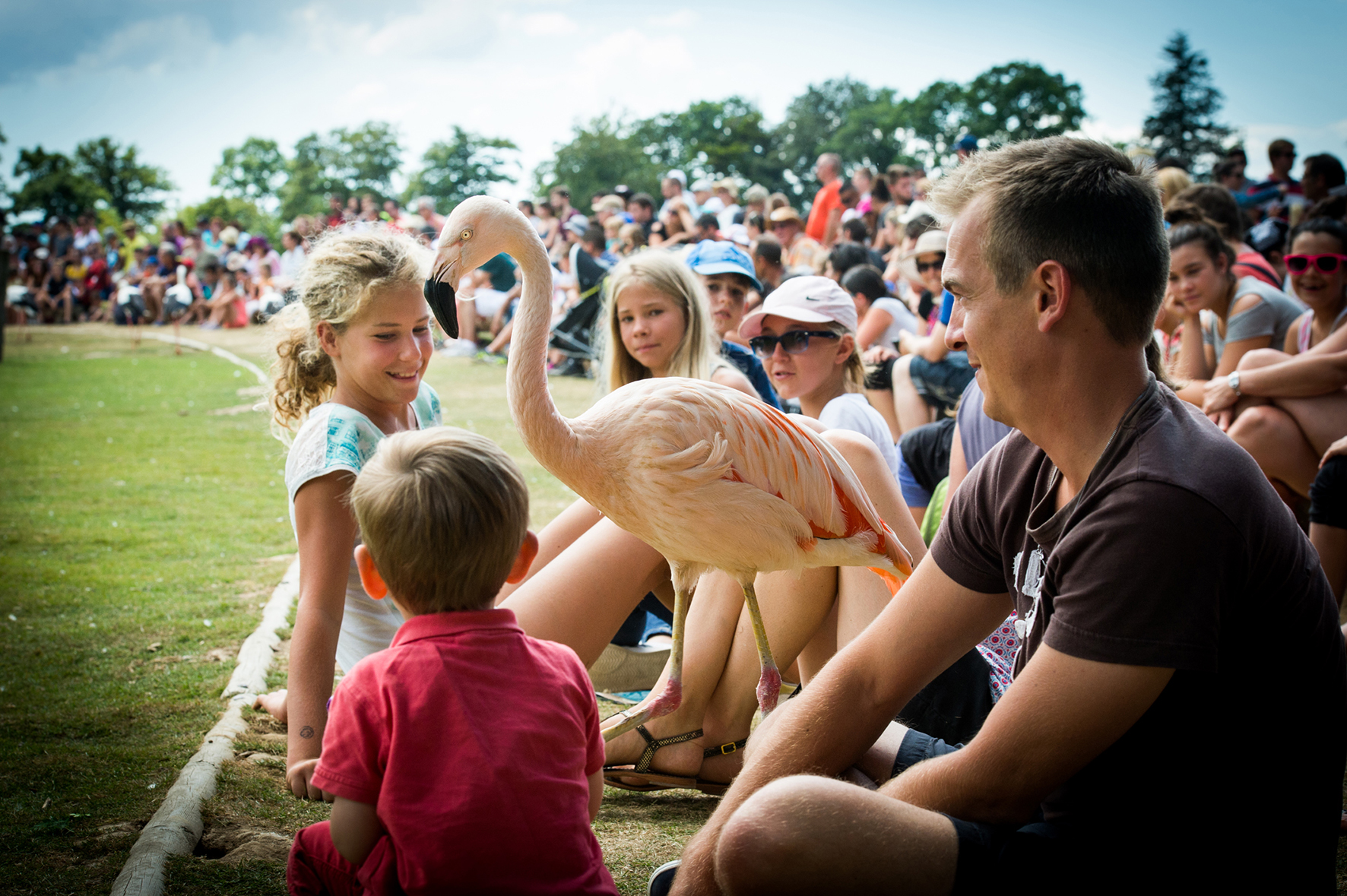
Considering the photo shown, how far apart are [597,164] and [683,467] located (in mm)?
55372

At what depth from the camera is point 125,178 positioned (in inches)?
2534

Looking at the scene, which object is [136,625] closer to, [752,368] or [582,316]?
[752,368]

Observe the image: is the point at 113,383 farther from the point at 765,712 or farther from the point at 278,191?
the point at 278,191

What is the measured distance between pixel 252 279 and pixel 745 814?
2732cm

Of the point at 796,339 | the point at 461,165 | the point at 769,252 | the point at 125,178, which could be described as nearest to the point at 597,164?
the point at 461,165

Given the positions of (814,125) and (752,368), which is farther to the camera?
(814,125)

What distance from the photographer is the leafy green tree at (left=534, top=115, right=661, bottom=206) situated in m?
54.6

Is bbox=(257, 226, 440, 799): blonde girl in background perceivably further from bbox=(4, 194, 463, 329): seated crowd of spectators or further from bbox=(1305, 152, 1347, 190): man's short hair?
bbox=(4, 194, 463, 329): seated crowd of spectators

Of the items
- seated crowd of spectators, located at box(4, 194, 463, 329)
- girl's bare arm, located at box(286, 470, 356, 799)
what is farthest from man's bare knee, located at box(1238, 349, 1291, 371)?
seated crowd of spectators, located at box(4, 194, 463, 329)

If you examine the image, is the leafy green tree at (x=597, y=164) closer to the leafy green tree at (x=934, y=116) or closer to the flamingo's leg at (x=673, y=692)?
the leafy green tree at (x=934, y=116)

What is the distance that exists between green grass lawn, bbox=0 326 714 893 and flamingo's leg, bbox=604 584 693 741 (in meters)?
0.35

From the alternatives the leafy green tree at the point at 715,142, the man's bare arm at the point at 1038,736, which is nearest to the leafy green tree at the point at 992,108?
the leafy green tree at the point at 715,142

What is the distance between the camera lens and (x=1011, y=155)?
1.85m

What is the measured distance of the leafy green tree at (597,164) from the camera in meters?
54.6
